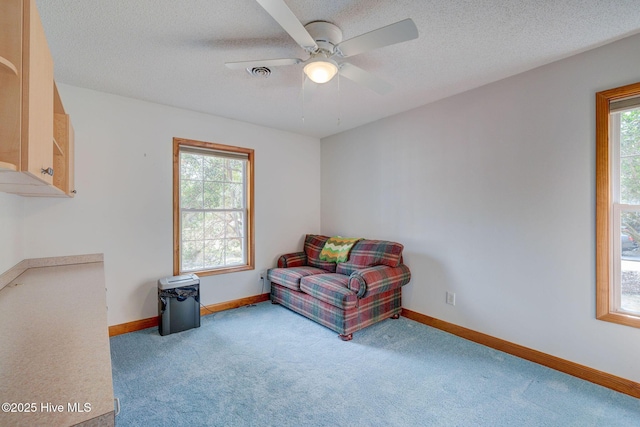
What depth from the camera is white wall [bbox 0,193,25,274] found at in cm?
201

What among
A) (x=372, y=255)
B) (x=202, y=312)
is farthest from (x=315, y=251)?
(x=202, y=312)

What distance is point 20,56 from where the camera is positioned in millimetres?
1004

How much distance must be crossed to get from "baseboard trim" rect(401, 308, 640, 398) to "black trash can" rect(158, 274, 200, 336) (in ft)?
8.44

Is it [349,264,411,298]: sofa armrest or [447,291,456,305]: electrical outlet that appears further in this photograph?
[447,291,456,305]: electrical outlet

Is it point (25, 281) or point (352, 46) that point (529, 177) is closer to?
point (352, 46)

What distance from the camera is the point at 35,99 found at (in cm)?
109

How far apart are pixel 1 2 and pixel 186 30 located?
1.10m

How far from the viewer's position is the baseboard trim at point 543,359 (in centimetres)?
205

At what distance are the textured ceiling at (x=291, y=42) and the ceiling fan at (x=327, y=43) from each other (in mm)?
106

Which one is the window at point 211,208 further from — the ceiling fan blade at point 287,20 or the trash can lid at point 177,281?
the ceiling fan blade at point 287,20

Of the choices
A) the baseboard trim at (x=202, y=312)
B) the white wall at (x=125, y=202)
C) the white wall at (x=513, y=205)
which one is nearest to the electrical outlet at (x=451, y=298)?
the white wall at (x=513, y=205)

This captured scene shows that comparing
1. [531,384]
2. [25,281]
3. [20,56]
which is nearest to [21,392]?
[20,56]

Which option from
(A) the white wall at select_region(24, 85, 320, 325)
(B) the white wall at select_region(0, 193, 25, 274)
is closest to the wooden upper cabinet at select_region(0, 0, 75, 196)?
(B) the white wall at select_region(0, 193, 25, 274)

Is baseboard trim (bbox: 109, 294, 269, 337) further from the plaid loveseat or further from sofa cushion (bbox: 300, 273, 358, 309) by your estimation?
sofa cushion (bbox: 300, 273, 358, 309)
